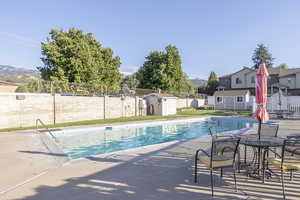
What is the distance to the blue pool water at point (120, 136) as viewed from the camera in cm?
959

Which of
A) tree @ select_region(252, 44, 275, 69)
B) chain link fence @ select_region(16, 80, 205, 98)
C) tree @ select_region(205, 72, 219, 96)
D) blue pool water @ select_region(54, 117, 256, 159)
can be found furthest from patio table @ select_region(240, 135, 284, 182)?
tree @ select_region(252, 44, 275, 69)

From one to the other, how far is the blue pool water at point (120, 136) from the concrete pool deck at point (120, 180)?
2.69m

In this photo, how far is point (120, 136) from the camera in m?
12.4

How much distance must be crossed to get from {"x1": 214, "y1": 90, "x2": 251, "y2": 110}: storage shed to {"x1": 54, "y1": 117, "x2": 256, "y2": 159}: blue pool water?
13.6 meters

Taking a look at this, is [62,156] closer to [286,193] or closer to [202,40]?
[286,193]

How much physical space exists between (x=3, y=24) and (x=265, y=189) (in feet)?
73.8

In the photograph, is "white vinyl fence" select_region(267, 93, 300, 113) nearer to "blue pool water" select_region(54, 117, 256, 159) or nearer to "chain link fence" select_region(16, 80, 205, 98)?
"blue pool water" select_region(54, 117, 256, 159)

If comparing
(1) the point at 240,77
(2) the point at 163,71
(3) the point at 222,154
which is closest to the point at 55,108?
(3) the point at 222,154

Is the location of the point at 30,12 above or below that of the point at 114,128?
above

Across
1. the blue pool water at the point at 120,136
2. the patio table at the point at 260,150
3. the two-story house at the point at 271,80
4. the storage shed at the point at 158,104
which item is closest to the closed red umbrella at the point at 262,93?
the patio table at the point at 260,150

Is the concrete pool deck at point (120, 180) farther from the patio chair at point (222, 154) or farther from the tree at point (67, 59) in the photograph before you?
the tree at point (67, 59)

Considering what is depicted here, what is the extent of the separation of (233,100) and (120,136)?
2361 cm

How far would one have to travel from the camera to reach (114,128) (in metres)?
13.7

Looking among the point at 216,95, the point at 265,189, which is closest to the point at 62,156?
the point at 265,189
